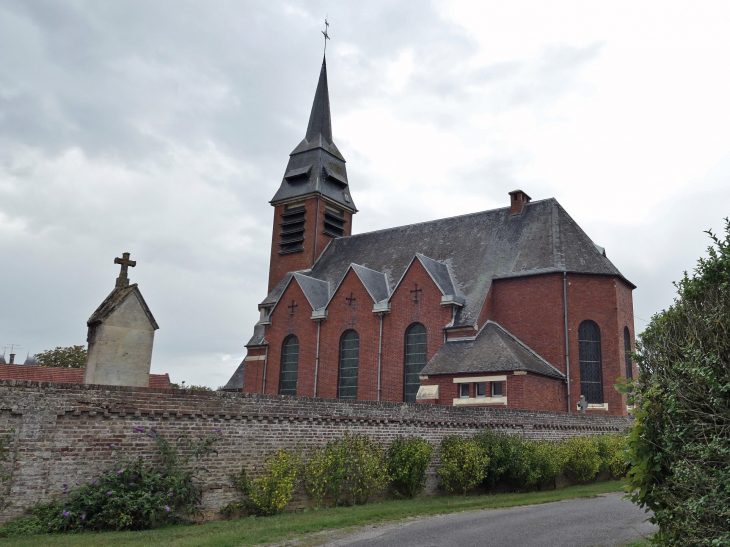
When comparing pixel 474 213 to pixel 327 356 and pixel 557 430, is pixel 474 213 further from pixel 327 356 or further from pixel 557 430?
pixel 557 430

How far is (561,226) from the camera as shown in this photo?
30.1 m

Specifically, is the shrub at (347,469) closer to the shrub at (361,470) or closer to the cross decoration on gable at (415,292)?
the shrub at (361,470)

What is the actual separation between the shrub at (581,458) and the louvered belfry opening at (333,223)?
24344 millimetres

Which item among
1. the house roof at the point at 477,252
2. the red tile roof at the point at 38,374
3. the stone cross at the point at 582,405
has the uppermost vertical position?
the house roof at the point at 477,252

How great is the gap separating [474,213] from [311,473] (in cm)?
2378

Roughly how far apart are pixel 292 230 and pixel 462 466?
87.2ft

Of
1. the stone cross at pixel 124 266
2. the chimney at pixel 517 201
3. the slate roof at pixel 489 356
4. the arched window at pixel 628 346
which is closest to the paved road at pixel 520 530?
the stone cross at pixel 124 266

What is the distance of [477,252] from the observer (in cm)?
3175

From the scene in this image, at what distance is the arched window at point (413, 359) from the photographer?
2878cm

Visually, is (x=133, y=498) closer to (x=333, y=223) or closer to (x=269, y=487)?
(x=269, y=487)

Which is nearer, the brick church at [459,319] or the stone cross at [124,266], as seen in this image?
the stone cross at [124,266]

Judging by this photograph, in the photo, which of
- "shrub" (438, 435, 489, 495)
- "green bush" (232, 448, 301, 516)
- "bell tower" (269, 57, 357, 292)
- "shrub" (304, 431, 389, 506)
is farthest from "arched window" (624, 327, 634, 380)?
"green bush" (232, 448, 301, 516)

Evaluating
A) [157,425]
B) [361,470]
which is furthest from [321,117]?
[157,425]

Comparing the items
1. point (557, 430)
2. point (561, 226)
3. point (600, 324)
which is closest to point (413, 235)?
point (561, 226)
